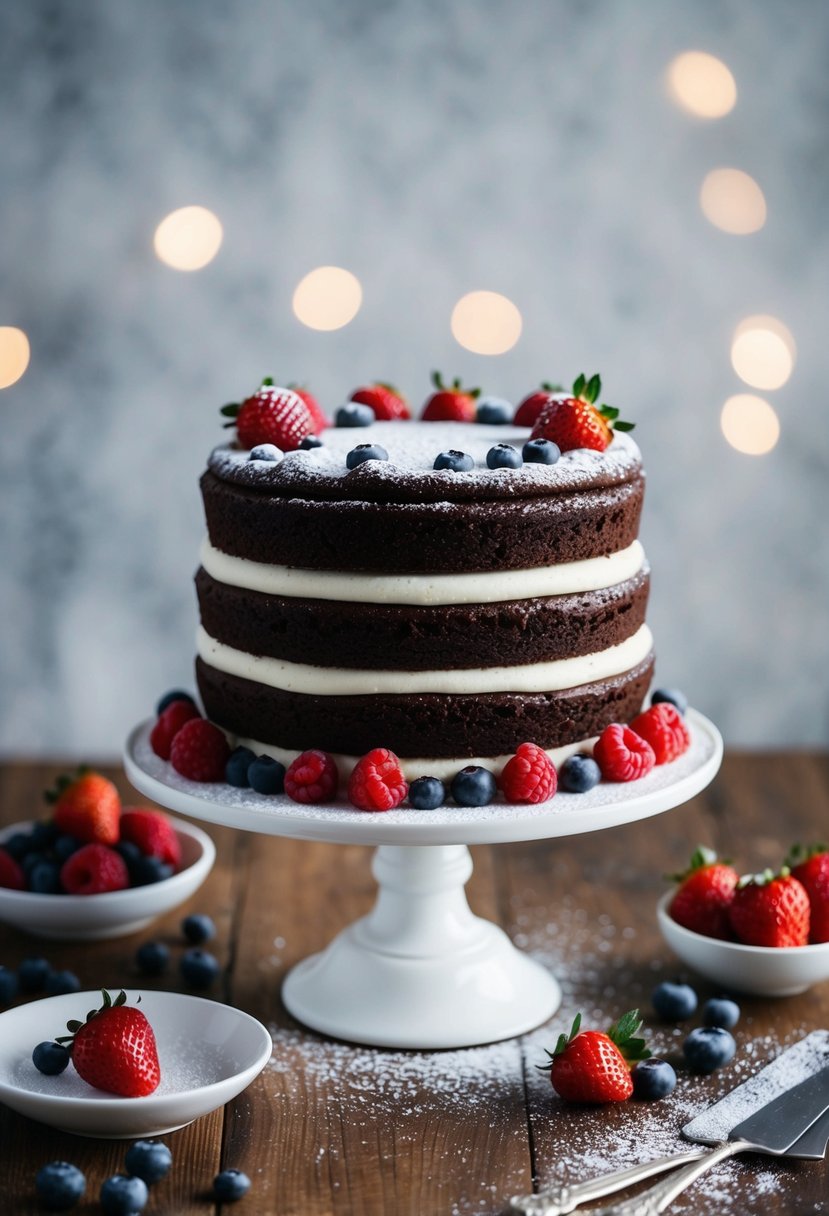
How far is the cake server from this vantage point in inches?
71.9

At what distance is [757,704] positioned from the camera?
4.14 m

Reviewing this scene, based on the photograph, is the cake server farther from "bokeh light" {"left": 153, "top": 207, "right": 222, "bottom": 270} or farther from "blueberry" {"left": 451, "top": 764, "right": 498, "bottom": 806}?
"bokeh light" {"left": 153, "top": 207, "right": 222, "bottom": 270}

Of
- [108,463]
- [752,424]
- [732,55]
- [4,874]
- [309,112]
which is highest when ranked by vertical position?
[732,55]

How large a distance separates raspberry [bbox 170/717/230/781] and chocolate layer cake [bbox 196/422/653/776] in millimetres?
50

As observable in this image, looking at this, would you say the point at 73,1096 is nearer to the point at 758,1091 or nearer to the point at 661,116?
the point at 758,1091

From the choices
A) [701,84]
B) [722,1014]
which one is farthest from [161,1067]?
[701,84]

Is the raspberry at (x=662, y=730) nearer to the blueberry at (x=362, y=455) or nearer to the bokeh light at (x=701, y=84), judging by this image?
the blueberry at (x=362, y=455)

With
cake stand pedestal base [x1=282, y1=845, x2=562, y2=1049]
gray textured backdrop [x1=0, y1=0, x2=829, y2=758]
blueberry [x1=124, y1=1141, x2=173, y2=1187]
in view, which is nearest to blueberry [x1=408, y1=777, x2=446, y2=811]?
cake stand pedestal base [x1=282, y1=845, x2=562, y2=1049]

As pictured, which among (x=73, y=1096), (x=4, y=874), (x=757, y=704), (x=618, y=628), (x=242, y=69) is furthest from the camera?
(x=757, y=704)

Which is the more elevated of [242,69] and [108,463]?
→ [242,69]

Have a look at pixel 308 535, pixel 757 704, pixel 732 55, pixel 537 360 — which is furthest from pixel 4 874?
pixel 732 55

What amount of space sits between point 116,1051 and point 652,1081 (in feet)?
2.52

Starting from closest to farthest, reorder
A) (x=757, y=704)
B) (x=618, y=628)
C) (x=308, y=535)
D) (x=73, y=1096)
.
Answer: (x=73, y=1096) < (x=308, y=535) < (x=618, y=628) < (x=757, y=704)

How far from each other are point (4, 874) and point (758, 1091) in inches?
54.0
